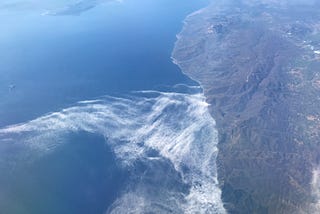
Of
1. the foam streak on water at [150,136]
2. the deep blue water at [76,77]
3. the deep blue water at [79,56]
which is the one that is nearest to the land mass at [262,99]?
the foam streak on water at [150,136]

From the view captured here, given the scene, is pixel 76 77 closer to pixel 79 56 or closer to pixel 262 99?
pixel 79 56

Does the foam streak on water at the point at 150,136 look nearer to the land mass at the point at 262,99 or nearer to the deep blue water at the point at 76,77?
the deep blue water at the point at 76,77

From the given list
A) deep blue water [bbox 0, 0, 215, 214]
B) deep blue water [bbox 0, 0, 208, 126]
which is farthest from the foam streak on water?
deep blue water [bbox 0, 0, 208, 126]

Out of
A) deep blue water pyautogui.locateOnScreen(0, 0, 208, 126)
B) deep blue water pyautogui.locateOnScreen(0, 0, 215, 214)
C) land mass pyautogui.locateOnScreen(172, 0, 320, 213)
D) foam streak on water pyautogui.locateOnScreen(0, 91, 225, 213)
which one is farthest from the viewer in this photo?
deep blue water pyautogui.locateOnScreen(0, 0, 208, 126)

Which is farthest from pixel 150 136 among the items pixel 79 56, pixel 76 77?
pixel 79 56

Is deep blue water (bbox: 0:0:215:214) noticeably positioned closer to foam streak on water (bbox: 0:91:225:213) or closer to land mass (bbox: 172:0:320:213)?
foam streak on water (bbox: 0:91:225:213)

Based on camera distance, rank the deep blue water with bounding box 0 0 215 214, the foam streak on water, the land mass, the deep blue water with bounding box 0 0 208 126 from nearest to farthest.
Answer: the deep blue water with bounding box 0 0 215 214, the foam streak on water, the land mass, the deep blue water with bounding box 0 0 208 126

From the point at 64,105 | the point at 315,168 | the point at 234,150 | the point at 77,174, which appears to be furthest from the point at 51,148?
the point at 315,168

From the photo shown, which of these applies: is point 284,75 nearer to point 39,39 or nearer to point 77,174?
point 77,174
